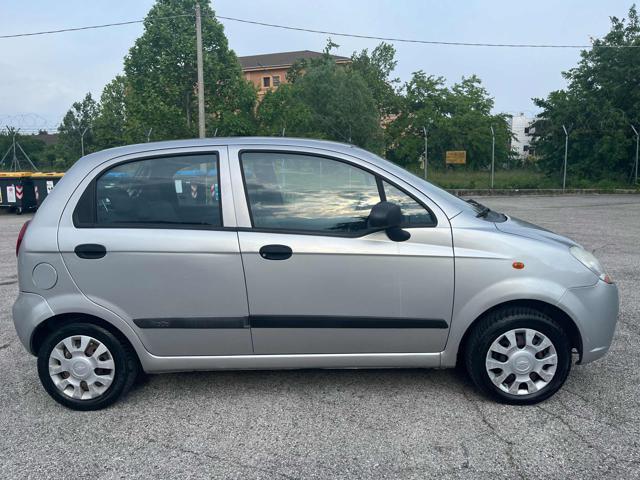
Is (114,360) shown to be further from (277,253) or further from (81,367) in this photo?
(277,253)

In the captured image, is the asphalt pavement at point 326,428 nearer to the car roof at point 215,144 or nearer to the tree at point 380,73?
the car roof at point 215,144

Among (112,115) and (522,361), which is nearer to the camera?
(522,361)

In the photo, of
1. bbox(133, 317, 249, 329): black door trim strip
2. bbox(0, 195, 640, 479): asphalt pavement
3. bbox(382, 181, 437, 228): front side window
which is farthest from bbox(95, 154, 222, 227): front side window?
bbox(0, 195, 640, 479): asphalt pavement

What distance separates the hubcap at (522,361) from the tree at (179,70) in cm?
3566

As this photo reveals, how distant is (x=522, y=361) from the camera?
342cm

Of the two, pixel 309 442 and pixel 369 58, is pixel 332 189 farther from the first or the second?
pixel 369 58

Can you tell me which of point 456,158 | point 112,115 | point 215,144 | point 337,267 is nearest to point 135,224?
point 215,144

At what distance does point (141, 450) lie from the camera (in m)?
3.03

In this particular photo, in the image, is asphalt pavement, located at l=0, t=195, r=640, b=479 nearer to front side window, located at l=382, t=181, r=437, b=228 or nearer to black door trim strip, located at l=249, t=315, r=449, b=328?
black door trim strip, located at l=249, t=315, r=449, b=328

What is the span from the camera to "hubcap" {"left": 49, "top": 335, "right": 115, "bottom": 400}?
347 centimetres

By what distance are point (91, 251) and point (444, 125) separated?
113 feet

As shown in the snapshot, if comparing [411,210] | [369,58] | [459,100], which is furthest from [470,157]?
[369,58]

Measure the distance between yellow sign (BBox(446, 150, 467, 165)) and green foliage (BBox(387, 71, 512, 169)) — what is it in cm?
40

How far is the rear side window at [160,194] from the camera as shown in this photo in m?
3.46
